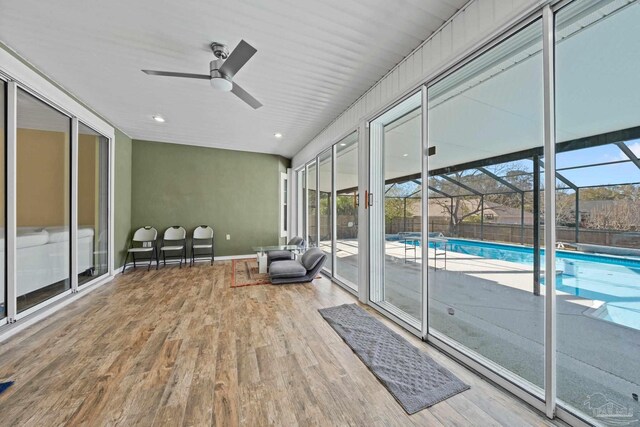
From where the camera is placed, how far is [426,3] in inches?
72.2

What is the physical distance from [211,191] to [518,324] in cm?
599

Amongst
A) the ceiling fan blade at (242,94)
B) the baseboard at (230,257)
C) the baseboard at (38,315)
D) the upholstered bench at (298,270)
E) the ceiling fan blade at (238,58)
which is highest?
the ceiling fan blade at (238,58)

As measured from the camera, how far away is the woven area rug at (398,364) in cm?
156

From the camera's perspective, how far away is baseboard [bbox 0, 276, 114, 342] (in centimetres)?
228

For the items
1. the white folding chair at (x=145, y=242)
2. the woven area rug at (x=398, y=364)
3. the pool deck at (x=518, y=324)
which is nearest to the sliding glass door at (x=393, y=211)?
the pool deck at (x=518, y=324)

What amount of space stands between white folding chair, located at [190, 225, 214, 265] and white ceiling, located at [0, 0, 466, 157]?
9.02 ft

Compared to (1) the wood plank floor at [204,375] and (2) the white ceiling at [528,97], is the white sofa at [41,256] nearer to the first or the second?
(1) the wood plank floor at [204,375]

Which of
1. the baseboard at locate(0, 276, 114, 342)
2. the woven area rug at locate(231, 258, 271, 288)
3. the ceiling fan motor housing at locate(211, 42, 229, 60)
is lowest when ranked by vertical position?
the woven area rug at locate(231, 258, 271, 288)

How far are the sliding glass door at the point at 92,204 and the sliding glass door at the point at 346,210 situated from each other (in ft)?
12.6

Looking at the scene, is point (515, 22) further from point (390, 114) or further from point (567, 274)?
point (567, 274)

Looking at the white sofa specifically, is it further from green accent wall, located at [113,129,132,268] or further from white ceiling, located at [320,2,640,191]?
white ceiling, located at [320,2,640,191]

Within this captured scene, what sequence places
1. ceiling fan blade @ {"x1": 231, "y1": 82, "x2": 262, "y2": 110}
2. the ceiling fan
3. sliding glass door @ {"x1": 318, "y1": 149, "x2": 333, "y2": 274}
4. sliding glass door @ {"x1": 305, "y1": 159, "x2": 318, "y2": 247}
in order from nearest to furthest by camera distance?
the ceiling fan → ceiling fan blade @ {"x1": 231, "y1": 82, "x2": 262, "y2": 110} → sliding glass door @ {"x1": 318, "y1": 149, "x2": 333, "y2": 274} → sliding glass door @ {"x1": 305, "y1": 159, "x2": 318, "y2": 247}

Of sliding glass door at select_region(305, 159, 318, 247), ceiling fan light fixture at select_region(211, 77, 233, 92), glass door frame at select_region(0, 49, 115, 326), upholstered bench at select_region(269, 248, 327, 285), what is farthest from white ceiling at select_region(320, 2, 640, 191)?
glass door frame at select_region(0, 49, 115, 326)

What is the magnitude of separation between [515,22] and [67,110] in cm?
485
